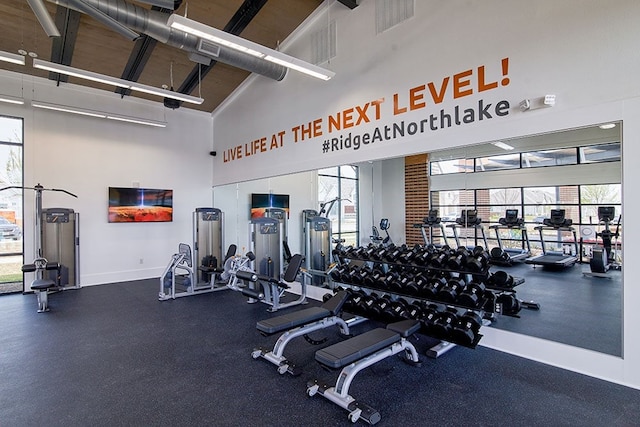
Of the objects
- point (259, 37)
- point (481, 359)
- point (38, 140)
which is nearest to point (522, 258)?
point (481, 359)

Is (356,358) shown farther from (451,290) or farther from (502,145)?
(502,145)

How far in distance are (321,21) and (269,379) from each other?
15.9 feet

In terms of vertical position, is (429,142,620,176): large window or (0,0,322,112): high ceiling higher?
(0,0,322,112): high ceiling

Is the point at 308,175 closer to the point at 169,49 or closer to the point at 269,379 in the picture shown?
the point at 169,49

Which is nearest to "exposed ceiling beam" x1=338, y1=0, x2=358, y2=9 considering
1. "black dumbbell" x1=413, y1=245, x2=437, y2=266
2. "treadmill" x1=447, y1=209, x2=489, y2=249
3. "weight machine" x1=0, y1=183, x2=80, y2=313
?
"treadmill" x1=447, y1=209, x2=489, y2=249

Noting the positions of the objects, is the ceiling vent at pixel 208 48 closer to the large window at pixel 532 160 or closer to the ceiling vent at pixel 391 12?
the ceiling vent at pixel 391 12

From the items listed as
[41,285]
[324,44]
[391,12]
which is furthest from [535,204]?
[41,285]

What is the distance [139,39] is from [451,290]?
17.7 feet

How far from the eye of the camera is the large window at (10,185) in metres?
5.53

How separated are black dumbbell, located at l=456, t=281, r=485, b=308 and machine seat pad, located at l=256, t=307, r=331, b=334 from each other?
4.05 feet

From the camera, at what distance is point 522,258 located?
11.0 feet

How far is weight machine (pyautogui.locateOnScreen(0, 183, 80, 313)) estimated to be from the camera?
541 centimetres

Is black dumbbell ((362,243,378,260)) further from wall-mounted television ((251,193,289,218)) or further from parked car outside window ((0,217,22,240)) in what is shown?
parked car outside window ((0,217,22,240))

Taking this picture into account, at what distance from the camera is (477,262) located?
303 cm
